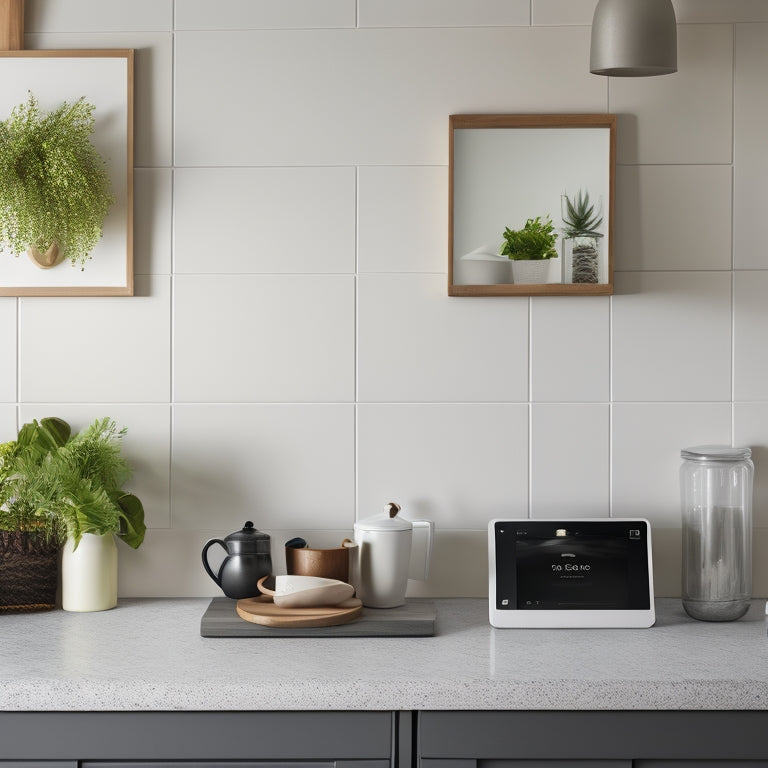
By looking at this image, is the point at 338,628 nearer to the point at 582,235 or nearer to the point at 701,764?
the point at 701,764

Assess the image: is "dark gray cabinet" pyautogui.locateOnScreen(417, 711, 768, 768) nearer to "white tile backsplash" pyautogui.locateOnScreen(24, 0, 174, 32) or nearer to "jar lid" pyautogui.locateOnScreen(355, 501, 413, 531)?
"jar lid" pyautogui.locateOnScreen(355, 501, 413, 531)

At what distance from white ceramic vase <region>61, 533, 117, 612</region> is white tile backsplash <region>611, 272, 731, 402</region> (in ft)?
3.84

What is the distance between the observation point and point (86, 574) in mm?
1781

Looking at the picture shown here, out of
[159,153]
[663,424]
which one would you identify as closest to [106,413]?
[159,153]

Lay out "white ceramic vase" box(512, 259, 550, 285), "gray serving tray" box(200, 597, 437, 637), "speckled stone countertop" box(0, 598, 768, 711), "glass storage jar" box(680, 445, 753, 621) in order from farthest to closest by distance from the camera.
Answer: "white ceramic vase" box(512, 259, 550, 285), "glass storage jar" box(680, 445, 753, 621), "gray serving tray" box(200, 597, 437, 637), "speckled stone countertop" box(0, 598, 768, 711)

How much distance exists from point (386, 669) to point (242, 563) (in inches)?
17.6

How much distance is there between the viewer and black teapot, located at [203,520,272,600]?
1.76m

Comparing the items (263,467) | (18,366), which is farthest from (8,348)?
(263,467)

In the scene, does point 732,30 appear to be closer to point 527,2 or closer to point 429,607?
→ point 527,2

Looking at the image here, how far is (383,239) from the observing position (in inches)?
75.3

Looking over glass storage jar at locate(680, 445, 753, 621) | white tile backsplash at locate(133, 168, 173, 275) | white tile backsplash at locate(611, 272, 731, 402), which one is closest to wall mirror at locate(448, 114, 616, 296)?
Answer: white tile backsplash at locate(611, 272, 731, 402)

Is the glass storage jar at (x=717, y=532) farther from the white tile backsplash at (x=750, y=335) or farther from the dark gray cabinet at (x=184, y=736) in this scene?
the dark gray cabinet at (x=184, y=736)

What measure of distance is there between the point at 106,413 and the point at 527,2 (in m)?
1.28

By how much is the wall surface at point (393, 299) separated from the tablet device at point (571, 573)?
0.17 m
